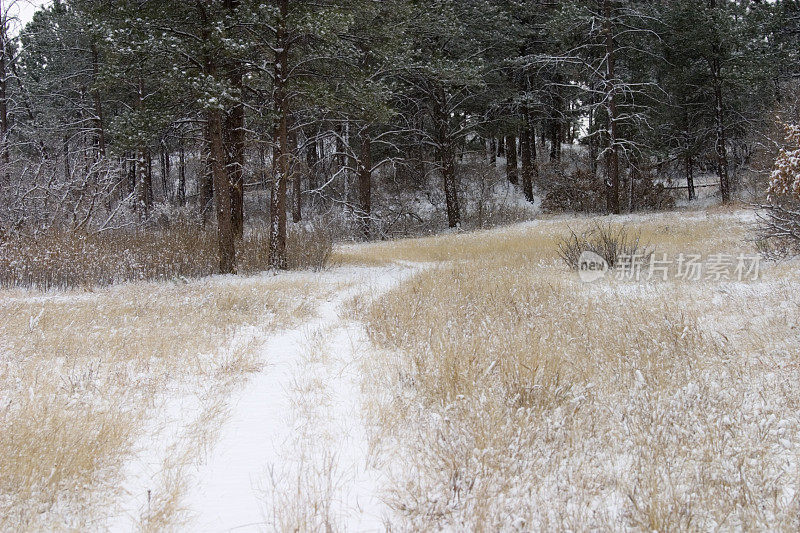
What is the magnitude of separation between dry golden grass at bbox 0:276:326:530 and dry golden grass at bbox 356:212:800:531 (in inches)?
56.9

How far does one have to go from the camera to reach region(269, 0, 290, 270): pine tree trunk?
11289mm

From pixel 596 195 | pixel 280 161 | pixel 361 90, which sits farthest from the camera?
pixel 596 195

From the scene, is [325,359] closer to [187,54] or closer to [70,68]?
[187,54]

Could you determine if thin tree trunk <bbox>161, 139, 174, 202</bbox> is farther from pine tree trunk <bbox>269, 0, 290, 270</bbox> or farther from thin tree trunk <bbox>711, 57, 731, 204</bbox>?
thin tree trunk <bbox>711, 57, 731, 204</bbox>

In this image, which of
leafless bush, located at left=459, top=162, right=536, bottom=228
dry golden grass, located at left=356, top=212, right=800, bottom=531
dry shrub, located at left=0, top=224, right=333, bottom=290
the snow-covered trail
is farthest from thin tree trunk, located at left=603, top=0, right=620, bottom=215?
the snow-covered trail

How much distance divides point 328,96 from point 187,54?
3036 mm

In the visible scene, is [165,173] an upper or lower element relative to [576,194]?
upper

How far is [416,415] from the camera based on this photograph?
3404 millimetres

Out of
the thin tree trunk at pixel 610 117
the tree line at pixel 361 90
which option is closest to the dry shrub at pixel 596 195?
the tree line at pixel 361 90

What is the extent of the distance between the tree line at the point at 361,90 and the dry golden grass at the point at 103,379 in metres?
4.24

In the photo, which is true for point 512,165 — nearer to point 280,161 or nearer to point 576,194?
point 576,194

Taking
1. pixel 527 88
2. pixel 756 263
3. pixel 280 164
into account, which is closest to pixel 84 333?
pixel 280 164

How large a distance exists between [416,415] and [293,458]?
901 mm

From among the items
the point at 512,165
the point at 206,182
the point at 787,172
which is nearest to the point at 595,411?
the point at 787,172
